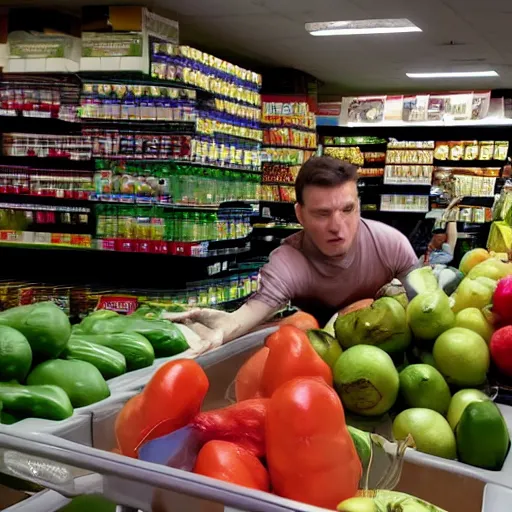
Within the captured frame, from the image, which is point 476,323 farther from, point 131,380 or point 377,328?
point 131,380

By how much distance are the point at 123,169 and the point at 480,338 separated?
14.4 ft

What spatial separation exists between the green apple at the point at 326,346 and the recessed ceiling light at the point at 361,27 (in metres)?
5.76

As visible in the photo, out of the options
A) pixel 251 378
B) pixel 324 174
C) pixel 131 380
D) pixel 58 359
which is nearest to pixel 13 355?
pixel 58 359

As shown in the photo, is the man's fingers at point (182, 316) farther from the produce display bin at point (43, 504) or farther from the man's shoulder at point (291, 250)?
the man's shoulder at point (291, 250)

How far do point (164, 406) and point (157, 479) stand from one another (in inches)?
7.3

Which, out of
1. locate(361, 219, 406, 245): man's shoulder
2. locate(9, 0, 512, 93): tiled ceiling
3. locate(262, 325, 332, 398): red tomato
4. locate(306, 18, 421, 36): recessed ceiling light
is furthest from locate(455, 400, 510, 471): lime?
locate(306, 18, 421, 36): recessed ceiling light

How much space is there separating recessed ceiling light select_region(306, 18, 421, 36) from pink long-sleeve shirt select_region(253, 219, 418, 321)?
4.16 meters

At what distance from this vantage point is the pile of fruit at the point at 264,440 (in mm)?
801

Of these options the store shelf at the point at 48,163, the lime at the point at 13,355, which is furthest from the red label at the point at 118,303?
the lime at the point at 13,355

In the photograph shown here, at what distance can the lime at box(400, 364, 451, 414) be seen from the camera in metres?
1.29

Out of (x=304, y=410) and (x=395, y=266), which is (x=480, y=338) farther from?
(x=395, y=266)

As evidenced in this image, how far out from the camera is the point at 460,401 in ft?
4.24

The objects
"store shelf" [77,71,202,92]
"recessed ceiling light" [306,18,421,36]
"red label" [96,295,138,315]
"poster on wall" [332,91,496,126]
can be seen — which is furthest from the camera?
"poster on wall" [332,91,496,126]

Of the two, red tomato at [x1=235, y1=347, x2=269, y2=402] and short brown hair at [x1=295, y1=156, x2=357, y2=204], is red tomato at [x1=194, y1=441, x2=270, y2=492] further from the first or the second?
short brown hair at [x1=295, y1=156, x2=357, y2=204]
